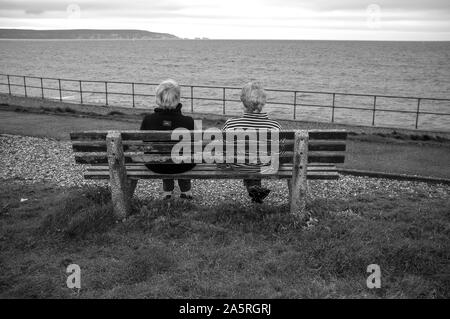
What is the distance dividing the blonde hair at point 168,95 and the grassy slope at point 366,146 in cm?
416

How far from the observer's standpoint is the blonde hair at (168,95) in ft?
16.4

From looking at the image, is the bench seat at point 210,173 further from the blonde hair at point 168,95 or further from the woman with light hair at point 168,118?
the blonde hair at point 168,95

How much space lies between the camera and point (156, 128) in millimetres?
5117

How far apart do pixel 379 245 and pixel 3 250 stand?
11.4 feet

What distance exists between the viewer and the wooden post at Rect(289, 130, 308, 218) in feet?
15.3

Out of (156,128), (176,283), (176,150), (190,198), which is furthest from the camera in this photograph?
(190,198)

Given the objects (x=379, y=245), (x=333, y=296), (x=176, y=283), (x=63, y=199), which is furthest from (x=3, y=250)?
(x=379, y=245)

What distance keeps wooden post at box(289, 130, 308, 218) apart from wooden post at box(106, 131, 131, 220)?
1749 mm

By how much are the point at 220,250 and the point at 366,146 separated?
274 inches

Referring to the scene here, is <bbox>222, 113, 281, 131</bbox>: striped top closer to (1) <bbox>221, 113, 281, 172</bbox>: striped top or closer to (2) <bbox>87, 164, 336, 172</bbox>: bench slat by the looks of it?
(1) <bbox>221, 113, 281, 172</bbox>: striped top

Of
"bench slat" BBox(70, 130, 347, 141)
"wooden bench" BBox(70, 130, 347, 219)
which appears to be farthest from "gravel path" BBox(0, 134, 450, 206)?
"bench slat" BBox(70, 130, 347, 141)

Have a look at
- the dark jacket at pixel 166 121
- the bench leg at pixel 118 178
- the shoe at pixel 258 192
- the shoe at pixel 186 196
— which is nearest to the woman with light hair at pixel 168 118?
the dark jacket at pixel 166 121

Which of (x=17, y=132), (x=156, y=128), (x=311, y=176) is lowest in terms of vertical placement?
(x=17, y=132)

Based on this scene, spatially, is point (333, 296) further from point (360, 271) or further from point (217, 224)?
point (217, 224)
